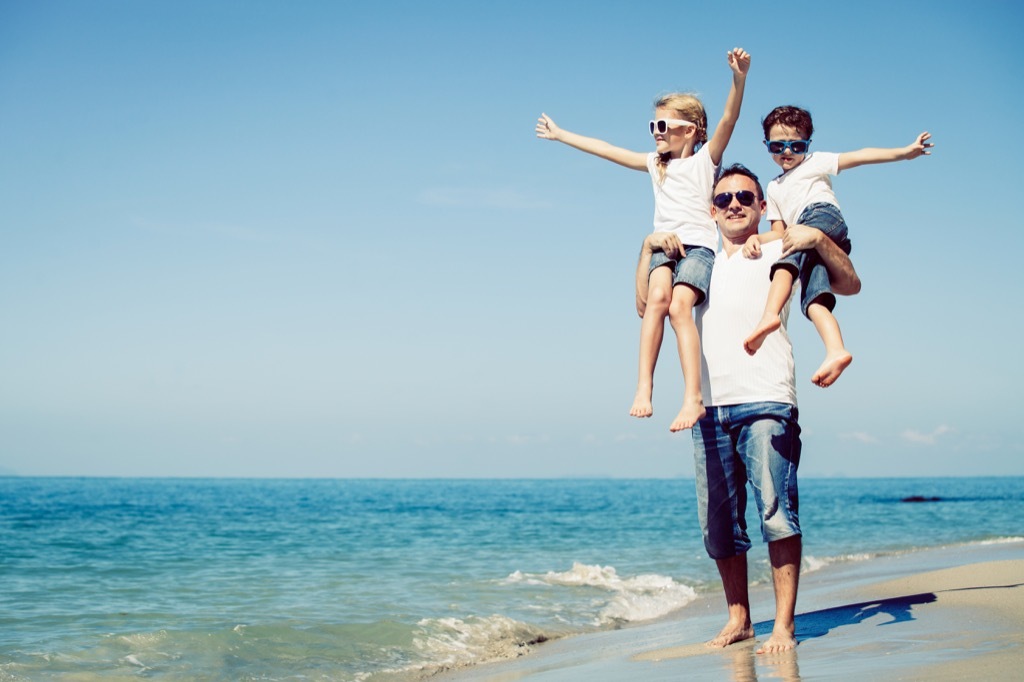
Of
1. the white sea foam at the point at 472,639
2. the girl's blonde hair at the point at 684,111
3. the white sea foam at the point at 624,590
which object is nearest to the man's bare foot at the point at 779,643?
the girl's blonde hair at the point at 684,111

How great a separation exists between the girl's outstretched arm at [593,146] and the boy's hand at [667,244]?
1.73 ft

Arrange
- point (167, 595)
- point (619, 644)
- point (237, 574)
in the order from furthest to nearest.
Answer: point (237, 574) → point (167, 595) → point (619, 644)

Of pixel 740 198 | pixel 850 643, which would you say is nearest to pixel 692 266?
pixel 740 198

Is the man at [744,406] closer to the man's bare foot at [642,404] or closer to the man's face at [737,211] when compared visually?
the man's face at [737,211]

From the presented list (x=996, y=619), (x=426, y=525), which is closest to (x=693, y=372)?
(x=996, y=619)

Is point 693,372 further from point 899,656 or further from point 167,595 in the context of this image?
point 167,595

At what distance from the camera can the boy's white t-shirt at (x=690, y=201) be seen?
174 inches

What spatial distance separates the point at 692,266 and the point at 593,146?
1.06 m

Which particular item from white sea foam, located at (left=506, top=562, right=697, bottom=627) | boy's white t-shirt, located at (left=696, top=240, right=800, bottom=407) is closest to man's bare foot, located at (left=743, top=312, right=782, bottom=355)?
boy's white t-shirt, located at (left=696, top=240, right=800, bottom=407)

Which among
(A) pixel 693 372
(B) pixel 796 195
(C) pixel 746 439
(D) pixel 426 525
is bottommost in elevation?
(D) pixel 426 525

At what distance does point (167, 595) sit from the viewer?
10305 millimetres

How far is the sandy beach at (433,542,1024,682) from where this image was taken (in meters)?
3.35

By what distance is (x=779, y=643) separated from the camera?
4.03m

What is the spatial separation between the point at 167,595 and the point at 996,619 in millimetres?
8777
